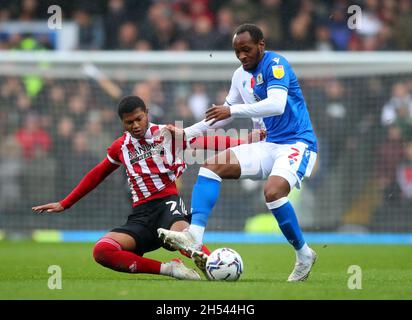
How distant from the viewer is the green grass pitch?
598 cm

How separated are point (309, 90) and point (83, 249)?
4.98m

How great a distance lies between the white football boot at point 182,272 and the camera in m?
7.33

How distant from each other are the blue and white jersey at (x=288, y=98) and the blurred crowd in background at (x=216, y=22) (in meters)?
8.43

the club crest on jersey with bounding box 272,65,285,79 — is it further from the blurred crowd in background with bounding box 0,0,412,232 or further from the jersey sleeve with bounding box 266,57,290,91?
the blurred crowd in background with bounding box 0,0,412,232

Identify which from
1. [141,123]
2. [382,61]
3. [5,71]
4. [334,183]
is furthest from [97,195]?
[141,123]

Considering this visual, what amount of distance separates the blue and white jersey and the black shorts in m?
1.00

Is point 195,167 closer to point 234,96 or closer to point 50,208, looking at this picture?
point 234,96

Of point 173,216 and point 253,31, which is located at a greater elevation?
point 253,31

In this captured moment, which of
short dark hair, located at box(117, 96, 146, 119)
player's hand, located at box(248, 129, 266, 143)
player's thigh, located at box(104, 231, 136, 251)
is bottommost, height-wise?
player's thigh, located at box(104, 231, 136, 251)

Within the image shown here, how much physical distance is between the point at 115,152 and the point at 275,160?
4.83ft

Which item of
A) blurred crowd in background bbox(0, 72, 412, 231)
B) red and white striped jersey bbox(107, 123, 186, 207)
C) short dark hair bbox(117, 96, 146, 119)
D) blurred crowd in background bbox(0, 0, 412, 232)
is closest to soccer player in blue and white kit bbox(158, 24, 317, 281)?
red and white striped jersey bbox(107, 123, 186, 207)

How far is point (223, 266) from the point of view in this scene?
698cm

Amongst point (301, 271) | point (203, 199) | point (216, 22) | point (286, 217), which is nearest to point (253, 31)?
point (203, 199)

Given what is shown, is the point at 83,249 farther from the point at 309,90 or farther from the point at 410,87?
the point at 410,87
